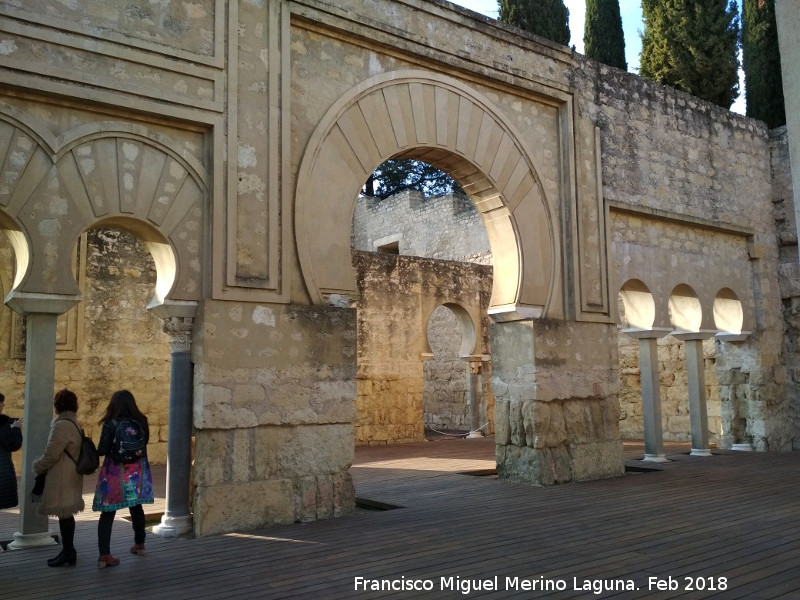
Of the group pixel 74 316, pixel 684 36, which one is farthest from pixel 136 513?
pixel 684 36

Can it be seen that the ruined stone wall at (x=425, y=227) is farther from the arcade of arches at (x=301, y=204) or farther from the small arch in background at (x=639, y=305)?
the arcade of arches at (x=301, y=204)

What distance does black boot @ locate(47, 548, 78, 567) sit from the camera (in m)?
4.57

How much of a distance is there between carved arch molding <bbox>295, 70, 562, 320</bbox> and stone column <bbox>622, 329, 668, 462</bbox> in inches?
98.5

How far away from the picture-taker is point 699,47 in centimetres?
1375

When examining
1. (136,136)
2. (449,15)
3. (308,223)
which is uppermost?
(449,15)

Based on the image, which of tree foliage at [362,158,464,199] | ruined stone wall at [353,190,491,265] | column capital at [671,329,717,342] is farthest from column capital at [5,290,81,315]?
tree foliage at [362,158,464,199]

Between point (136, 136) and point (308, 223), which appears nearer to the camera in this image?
point (136, 136)

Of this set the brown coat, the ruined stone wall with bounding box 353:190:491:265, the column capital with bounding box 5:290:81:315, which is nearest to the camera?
the brown coat

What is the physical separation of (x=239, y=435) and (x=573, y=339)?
4.19 meters

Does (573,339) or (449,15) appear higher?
(449,15)

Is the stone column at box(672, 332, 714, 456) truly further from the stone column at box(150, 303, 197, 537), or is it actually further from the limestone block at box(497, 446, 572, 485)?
the stone column at box(150, 303, 197, 537)

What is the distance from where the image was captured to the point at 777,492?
23.4 ft

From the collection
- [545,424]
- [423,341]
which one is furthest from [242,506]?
[423,341]

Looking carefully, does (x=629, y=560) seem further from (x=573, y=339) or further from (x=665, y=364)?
(x=665, y=364)
